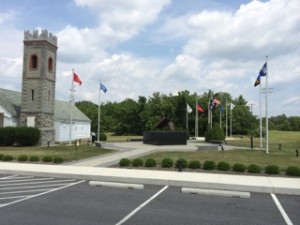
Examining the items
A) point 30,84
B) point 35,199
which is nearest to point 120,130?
point 30,84

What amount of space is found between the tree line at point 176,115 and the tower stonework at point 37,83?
41303mm

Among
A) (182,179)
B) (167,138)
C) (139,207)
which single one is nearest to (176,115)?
(167,138)

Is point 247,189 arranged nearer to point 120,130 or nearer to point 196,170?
point 196,170

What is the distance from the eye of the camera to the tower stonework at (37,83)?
145 feet

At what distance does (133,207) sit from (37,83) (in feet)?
122

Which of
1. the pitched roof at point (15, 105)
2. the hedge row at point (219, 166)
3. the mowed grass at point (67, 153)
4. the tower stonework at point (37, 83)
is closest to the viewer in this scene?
the hedge row at point (219, 166)

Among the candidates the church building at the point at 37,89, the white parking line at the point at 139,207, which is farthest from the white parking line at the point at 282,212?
the church building at the point at 37,89

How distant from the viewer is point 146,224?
27.7 ft

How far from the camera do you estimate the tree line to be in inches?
3509

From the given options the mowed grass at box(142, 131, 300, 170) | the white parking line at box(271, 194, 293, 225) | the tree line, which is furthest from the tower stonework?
the tree line

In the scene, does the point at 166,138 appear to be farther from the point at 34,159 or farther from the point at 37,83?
the point at 34,159

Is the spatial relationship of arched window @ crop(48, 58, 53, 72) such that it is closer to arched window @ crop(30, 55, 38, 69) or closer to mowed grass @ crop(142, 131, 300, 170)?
arched window @ crop(30, 55, 38, 69)

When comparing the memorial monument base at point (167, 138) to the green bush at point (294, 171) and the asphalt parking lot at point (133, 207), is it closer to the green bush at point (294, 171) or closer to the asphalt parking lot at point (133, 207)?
the green bush at point (294, 171)

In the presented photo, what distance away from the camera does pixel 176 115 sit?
294ft
